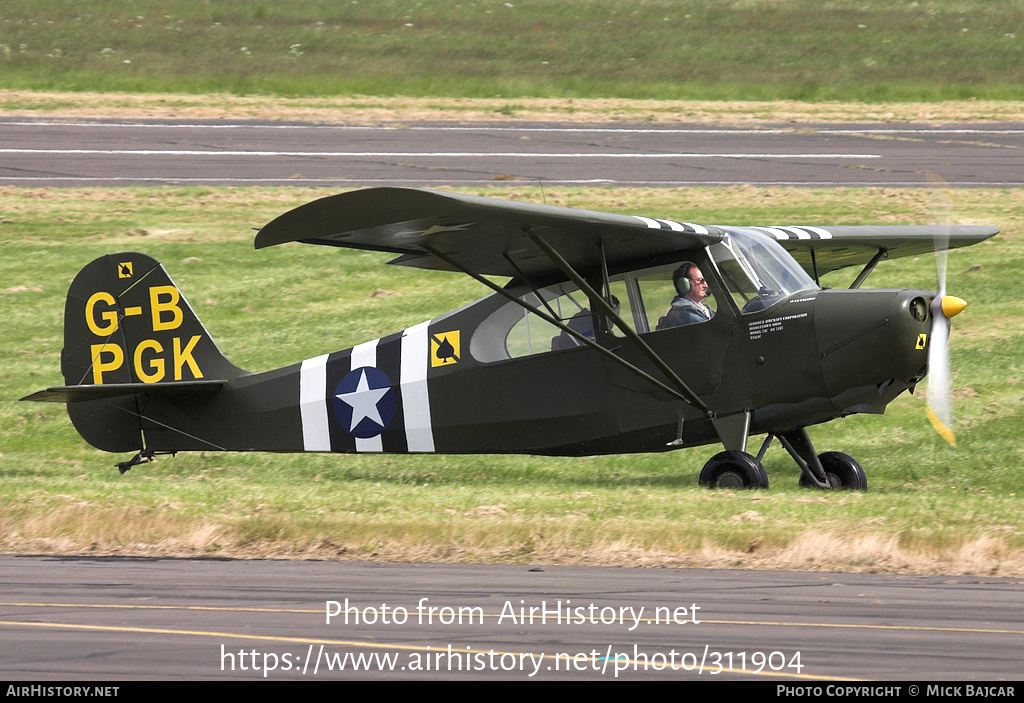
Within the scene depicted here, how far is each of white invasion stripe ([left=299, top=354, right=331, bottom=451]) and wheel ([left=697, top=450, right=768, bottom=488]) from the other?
4.19m

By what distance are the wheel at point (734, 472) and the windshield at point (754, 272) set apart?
1363mm

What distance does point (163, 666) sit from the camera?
610 cm

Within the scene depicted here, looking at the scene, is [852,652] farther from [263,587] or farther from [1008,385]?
[1008,385]

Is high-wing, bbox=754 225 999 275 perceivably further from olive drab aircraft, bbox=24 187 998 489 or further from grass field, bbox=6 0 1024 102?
grass field, bbox=6 0 1024 102

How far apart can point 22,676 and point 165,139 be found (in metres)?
26.9

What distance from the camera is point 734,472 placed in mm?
11234

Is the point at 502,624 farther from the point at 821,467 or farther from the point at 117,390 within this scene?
the point at 117,390

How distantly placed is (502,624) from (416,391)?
20.2ft

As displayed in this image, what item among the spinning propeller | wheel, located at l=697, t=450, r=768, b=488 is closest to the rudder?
wheel, located at l=697, t=450, r=768, b=488

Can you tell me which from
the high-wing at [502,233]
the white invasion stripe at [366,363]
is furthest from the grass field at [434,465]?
the high-wing at [502,233]

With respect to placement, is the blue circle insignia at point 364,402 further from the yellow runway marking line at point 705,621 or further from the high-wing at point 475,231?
the yellow runway marking line at point 705,621

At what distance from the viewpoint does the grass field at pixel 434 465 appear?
9.02 m

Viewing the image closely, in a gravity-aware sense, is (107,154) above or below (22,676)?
above
